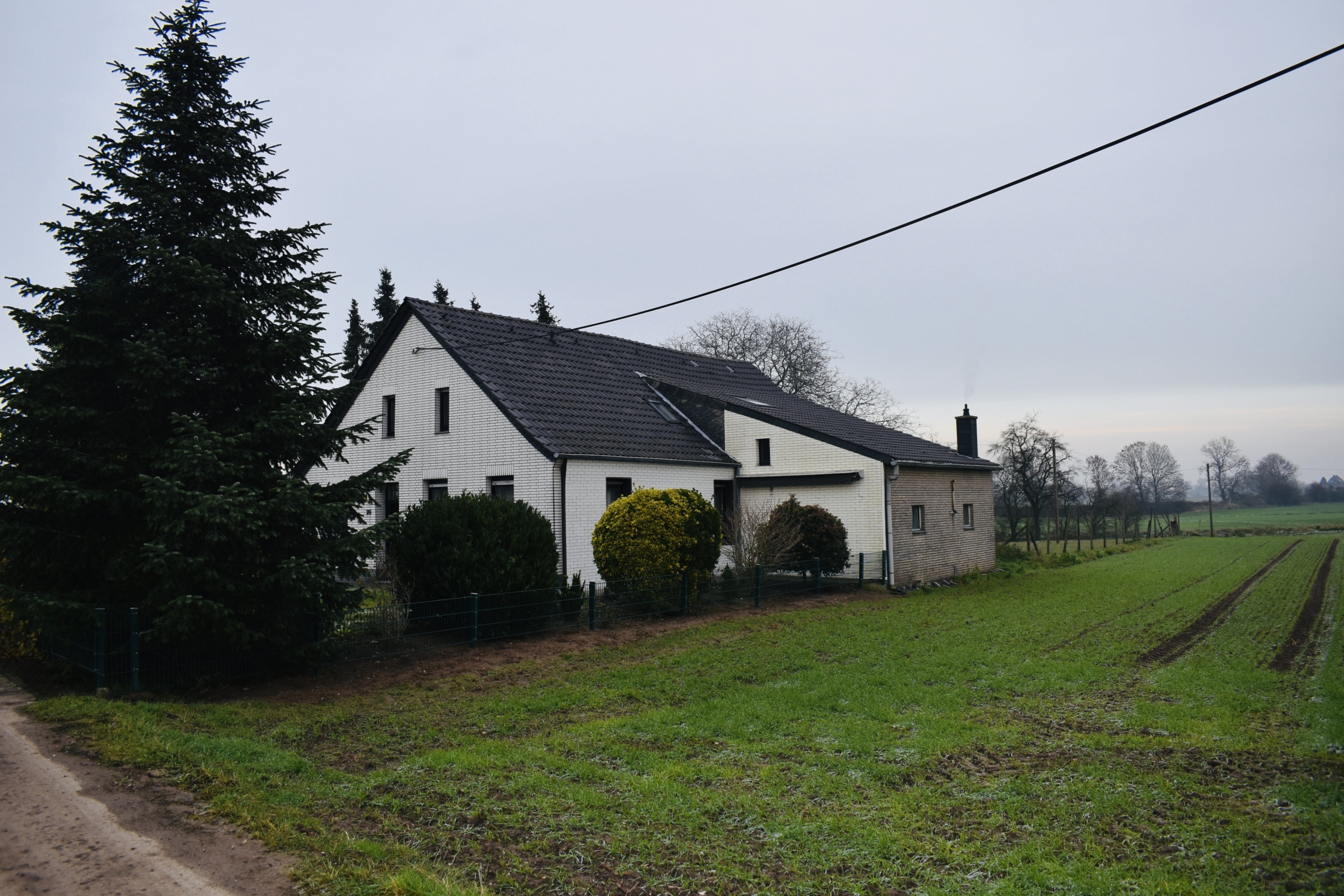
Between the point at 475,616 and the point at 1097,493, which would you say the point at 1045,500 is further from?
the point at 475,616

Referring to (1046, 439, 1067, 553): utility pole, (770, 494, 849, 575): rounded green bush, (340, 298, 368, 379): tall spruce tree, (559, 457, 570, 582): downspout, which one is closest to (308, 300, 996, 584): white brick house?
(559, 457, 570, 582): downspout

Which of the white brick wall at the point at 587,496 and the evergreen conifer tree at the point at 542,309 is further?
the evergreen conifer tree at the point at 542,309

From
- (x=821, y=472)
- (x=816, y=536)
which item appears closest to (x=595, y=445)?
(x=816, y=536)

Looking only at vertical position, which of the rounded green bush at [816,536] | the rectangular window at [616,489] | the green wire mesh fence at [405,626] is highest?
the rectangular window at [616,489]

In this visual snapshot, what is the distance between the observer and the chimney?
28484mm

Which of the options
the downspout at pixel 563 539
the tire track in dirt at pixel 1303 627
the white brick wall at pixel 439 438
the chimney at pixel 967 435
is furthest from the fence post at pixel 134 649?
the chimney at pixel 967 435

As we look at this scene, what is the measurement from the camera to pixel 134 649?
9047mm

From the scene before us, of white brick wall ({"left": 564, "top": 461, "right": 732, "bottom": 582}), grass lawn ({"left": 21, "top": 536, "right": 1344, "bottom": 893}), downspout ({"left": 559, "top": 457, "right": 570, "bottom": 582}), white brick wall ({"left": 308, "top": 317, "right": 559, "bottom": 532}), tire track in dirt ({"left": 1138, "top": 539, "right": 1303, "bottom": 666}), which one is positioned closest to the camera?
grass lawn ({"left": 21, "top": 536, "right": 1344, "bottom": 893})

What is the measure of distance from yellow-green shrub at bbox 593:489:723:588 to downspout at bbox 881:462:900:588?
5912 mm

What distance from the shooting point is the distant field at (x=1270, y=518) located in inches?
2462

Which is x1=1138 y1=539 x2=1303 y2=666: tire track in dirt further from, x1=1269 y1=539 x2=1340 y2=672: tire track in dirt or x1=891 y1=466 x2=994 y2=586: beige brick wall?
x1=891 y1=466 x2=994 y2=586: beige brick wall

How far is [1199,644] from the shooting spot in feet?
42.2

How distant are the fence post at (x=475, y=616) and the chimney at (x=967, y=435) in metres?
20.6

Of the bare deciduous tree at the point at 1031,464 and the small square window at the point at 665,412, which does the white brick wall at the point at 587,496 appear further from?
the bare deciduous tree at the point at 1031,464
